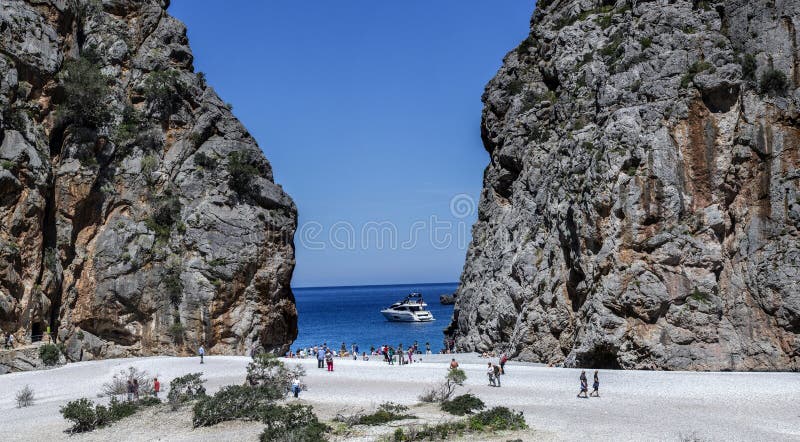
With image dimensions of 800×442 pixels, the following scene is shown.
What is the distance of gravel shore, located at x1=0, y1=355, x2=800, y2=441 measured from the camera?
18.5m

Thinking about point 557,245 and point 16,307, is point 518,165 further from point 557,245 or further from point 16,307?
point 16,307

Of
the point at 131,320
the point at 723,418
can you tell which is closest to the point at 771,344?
the point at 723,418

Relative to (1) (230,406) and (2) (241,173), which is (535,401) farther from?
(2) (241,173)

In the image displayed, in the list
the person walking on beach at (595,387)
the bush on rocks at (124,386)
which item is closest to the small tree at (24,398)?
the bush on rocks at (124,386)

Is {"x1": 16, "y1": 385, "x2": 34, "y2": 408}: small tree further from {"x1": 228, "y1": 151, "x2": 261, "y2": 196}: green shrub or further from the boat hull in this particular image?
the boat hull

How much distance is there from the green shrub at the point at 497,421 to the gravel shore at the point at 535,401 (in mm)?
512

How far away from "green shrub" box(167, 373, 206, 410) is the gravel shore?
836 mm

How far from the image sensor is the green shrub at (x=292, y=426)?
17.5 metres

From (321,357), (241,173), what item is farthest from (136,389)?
(241,173)

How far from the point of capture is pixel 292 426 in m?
18.6

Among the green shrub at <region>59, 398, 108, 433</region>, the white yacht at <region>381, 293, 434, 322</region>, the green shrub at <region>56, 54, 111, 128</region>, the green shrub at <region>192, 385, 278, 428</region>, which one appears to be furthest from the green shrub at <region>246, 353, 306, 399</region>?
the white yacht at <region>381, 293, 434, 322</region>

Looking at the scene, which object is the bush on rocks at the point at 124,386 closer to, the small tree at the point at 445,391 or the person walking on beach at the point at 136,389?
the person walking on beach at the point at 136,389

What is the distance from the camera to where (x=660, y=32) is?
33688mm

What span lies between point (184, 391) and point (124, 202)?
19.5 meters
